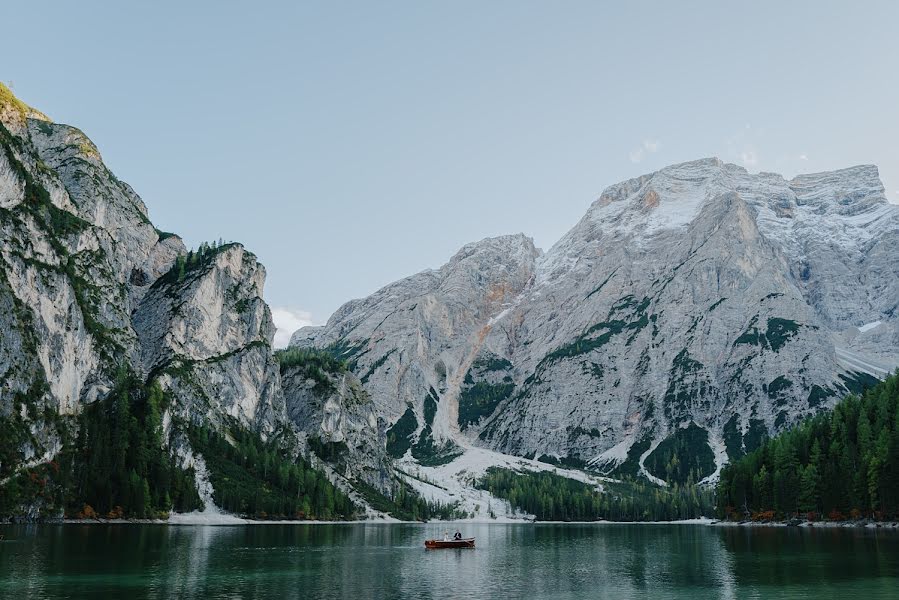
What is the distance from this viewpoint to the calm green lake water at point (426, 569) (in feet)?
214

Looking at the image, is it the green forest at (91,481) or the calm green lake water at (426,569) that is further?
the green forest at (91,481)

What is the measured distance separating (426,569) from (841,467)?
123 meters

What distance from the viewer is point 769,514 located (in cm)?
19138

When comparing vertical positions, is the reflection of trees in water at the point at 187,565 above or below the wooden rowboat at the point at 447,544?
above

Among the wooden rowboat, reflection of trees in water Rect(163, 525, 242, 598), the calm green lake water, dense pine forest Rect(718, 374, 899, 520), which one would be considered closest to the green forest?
the calm green lake water

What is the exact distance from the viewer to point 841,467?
165125 millimetres

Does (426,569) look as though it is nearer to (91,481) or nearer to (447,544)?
(447,544)

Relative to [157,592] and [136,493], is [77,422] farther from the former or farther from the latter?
[157,592]

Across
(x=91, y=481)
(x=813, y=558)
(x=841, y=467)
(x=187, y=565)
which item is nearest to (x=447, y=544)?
(x=187, y=565)

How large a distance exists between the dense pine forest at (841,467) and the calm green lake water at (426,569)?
67.8 feet

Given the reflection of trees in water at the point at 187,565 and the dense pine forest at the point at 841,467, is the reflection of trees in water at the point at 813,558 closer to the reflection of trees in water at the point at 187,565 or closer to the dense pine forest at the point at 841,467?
the dense pine forest at the point at 841,467

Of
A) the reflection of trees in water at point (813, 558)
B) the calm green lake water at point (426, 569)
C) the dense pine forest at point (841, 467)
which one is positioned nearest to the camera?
the calm green lake water at point (426, 569)

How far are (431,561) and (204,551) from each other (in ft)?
116

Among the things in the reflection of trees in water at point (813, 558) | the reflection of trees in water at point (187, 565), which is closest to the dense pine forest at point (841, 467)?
the reflection of trees in water at point (813, 558)
